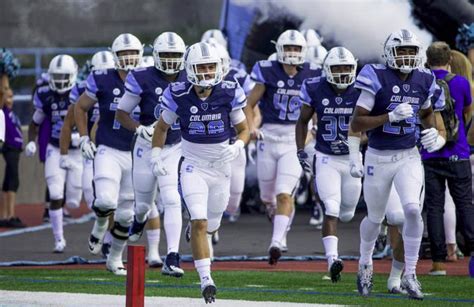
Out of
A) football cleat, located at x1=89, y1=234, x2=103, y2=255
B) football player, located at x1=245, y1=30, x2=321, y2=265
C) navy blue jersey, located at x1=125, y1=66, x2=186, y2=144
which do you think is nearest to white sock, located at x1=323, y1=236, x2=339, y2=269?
navy blue jersey, located at x1=125, y1=66, x2=186, y2=144

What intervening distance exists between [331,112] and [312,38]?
5.28 m

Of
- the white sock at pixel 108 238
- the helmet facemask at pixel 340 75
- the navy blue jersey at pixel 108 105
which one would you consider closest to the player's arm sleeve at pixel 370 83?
the helmet facemask at pixel 340 75

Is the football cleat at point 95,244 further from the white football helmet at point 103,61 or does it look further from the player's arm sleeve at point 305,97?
the player's arm sleeve at point 305,97

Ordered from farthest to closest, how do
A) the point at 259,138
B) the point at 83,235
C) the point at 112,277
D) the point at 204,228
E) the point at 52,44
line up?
the point at 52,44 < the point at 83,235 < the point at 259,138 < the point at 112,277 < the point at 204,228

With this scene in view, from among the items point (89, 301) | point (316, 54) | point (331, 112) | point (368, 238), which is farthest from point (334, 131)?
point (316, 54)

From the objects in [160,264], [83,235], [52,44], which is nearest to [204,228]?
[160,264]

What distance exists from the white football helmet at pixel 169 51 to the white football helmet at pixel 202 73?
116cm

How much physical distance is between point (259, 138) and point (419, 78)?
3.16 m

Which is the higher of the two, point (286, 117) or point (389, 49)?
point (389, 49)

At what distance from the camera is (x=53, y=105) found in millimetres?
14586

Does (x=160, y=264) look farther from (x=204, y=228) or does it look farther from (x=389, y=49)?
(x=389, y=49)

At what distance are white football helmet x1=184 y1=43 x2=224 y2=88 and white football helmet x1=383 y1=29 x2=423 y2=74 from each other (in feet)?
3.73

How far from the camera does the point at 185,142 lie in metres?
10.5

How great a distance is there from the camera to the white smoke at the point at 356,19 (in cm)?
1711
